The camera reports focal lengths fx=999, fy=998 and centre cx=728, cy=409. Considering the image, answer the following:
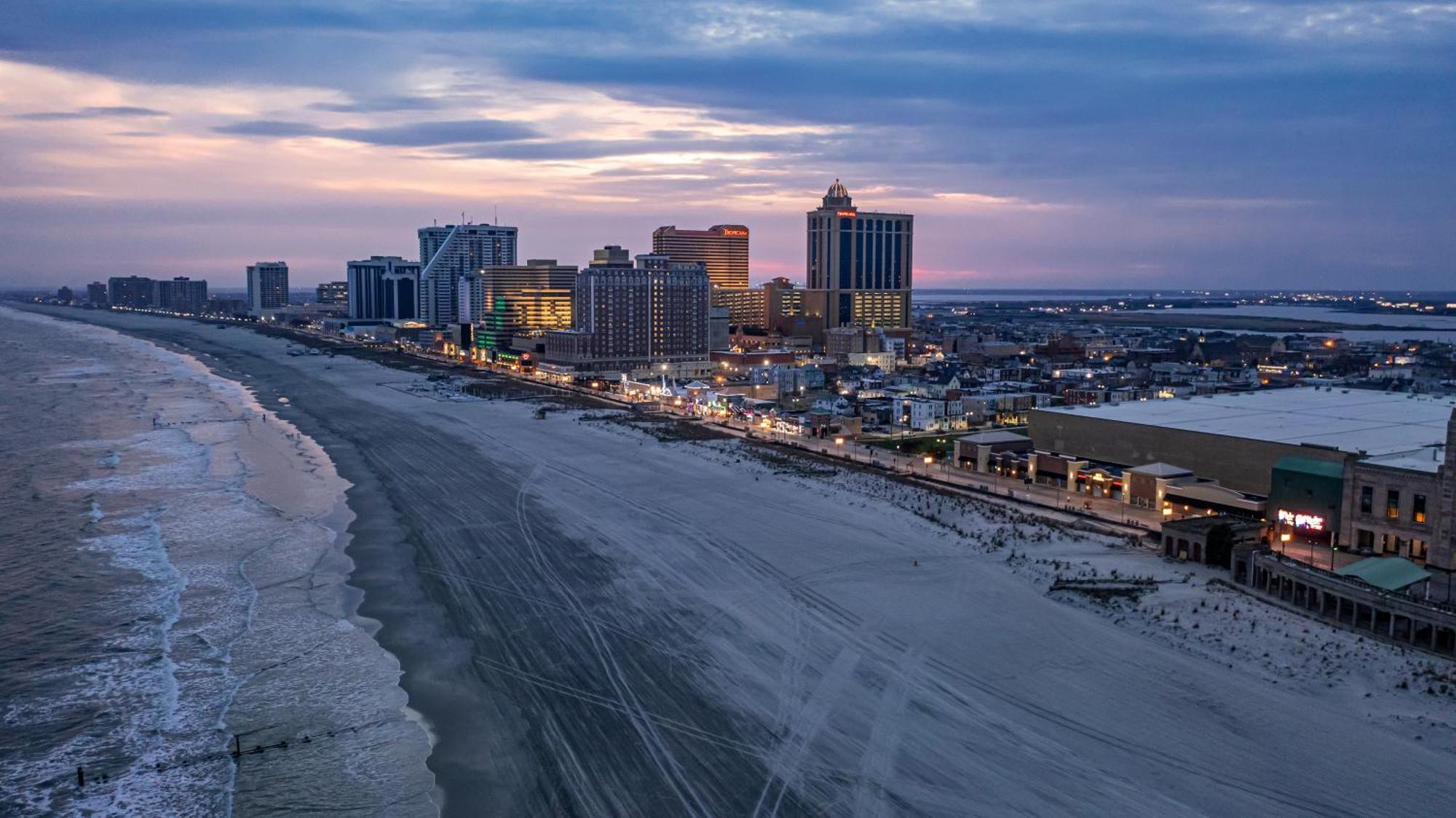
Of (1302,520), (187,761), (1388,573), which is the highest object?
(1388,573)

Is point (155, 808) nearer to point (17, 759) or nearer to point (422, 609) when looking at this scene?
point (17, 759)

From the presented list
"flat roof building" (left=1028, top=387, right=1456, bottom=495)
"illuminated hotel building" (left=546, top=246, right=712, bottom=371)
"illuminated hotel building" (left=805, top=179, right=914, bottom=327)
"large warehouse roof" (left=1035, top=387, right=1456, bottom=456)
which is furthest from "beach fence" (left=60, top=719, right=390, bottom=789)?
"illuminated hotel building" (left=805, top=179, right=914, bottom=327)

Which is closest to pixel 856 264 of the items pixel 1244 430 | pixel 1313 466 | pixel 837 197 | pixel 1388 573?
pixel 837 197

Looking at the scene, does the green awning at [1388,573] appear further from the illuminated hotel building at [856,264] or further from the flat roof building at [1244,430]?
the illuminated hotel building at [856,264]

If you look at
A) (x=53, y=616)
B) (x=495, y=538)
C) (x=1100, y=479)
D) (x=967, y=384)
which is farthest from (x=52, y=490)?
(x=967, y=384)

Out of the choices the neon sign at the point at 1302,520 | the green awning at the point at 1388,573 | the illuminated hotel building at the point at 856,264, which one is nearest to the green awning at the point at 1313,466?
the neon sign at the point at 1302,520

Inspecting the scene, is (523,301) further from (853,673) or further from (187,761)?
(187,761)
